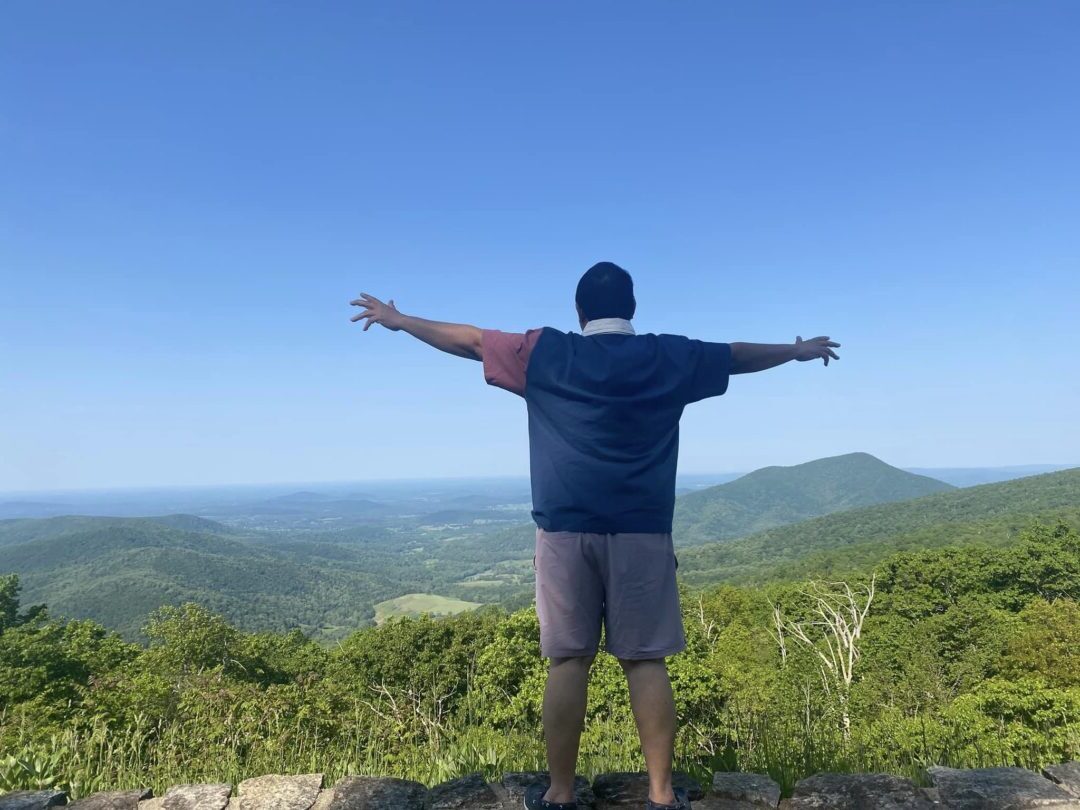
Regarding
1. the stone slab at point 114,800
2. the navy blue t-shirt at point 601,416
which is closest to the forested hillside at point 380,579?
the navy blue t-shirt at point 601,416

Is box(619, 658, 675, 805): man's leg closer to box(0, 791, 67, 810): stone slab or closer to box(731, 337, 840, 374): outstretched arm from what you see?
box(731, 337, 840, 374): outstretched arm

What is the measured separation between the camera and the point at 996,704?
19.5 m

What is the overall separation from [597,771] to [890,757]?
1.36 meters

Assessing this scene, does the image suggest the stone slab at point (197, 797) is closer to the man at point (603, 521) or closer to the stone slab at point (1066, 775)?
the man at point (603, 521)

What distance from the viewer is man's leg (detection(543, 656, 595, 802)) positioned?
1.94 m

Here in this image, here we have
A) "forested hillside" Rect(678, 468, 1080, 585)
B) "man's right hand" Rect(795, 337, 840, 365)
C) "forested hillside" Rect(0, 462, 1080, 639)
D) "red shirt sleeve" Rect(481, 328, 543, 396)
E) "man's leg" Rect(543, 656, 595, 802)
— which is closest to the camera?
"man's leg" Rect(543, 656, 595, 802)

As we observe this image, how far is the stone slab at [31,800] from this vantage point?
7.14 feet

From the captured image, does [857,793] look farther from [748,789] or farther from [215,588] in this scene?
[215,588]

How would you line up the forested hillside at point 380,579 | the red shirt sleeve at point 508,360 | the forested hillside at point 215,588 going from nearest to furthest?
1. the red shirt sleeve at point 508,360
2. the forested hillside at point 380,579
3. the forested hillside at point 215,588

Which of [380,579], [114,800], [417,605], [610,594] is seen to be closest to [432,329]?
[610,594]

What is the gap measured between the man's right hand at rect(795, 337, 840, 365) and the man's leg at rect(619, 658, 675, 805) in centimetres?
143

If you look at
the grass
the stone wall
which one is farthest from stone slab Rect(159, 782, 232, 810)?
the grass

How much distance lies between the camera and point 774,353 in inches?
94.6

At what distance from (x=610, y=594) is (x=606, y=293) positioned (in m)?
1.13
